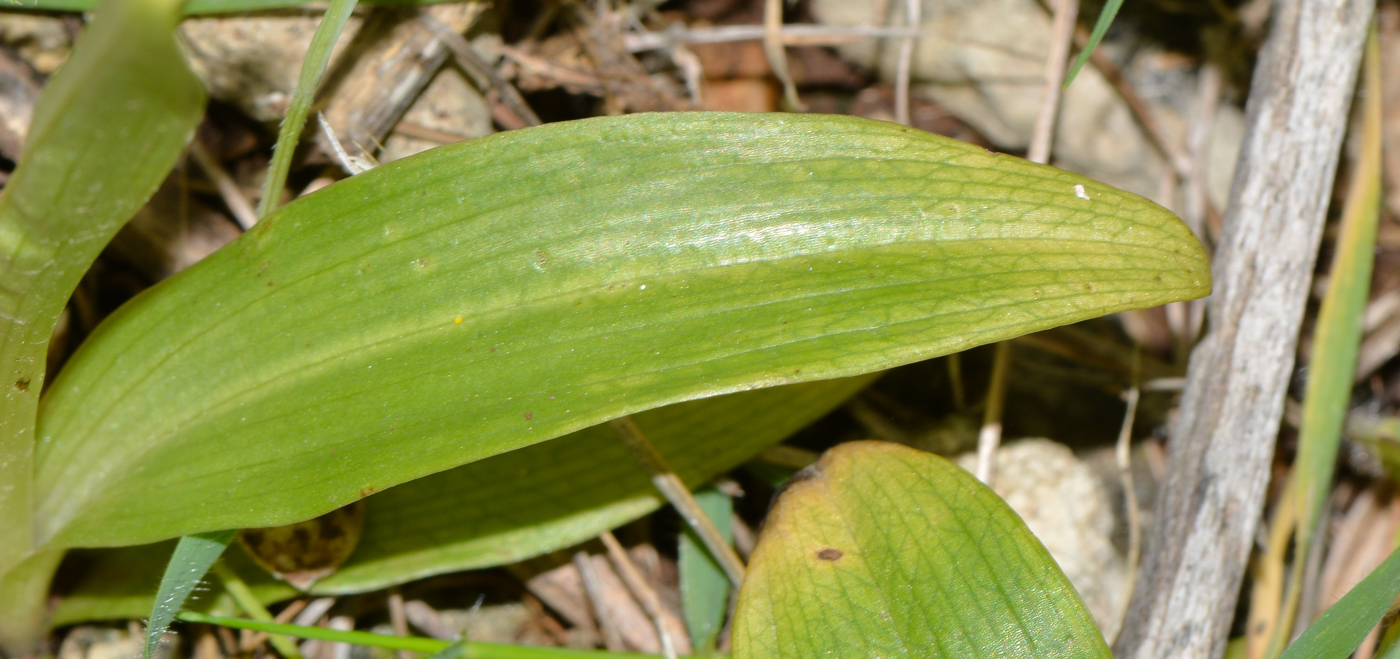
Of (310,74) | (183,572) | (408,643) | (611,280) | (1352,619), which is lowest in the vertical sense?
(1352,619)

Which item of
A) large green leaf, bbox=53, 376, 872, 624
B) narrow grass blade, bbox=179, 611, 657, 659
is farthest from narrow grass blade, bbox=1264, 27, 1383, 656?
narrow grass blade, bbox=179, 611, 657, 659

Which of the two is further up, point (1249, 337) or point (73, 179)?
point (73, 179)

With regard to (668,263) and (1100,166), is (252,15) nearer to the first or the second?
(668,263)

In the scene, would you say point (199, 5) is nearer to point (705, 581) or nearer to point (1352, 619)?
point (705, 581)

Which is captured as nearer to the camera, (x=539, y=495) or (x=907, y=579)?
(x=907, y=579)

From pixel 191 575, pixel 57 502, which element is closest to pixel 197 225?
pixel 57 502

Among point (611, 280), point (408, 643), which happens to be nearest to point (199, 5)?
point (611, 280)

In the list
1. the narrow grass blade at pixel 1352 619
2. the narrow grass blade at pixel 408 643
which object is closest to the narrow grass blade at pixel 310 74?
the narrow grass blade at pixel 408 643
